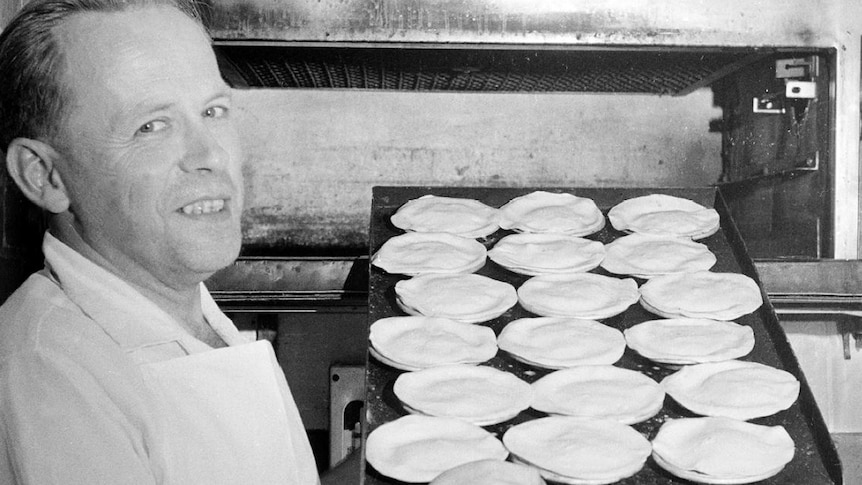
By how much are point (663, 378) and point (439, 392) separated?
43cm

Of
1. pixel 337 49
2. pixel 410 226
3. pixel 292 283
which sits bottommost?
pixel 292 283

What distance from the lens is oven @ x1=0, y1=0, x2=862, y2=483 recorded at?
2014 mm

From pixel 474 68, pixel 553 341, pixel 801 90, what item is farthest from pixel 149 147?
pixel 801 90

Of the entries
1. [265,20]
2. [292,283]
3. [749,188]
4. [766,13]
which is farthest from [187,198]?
[749,188]

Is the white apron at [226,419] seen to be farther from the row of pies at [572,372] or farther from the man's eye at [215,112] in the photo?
the man's eye at [215,112]

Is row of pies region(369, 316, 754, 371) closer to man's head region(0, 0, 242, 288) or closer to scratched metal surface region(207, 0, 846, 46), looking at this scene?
man's head region(0, 0, 242, 288)

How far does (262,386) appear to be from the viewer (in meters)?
1.42

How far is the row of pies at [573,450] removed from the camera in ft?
4.01

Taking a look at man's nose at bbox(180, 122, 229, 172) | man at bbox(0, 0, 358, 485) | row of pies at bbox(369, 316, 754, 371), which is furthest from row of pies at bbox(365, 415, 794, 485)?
man's nose at bbox(180, 122, 229, 172)

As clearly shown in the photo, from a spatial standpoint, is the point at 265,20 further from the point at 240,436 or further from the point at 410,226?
the point at 240,436

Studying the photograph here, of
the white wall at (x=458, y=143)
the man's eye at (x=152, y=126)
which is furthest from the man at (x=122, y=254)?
the white wall at (x=458, y=143)

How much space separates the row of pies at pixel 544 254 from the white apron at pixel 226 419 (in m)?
0.40

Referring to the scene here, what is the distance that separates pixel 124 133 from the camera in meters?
1.24

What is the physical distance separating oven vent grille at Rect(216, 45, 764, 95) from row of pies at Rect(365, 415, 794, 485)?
1127mm
